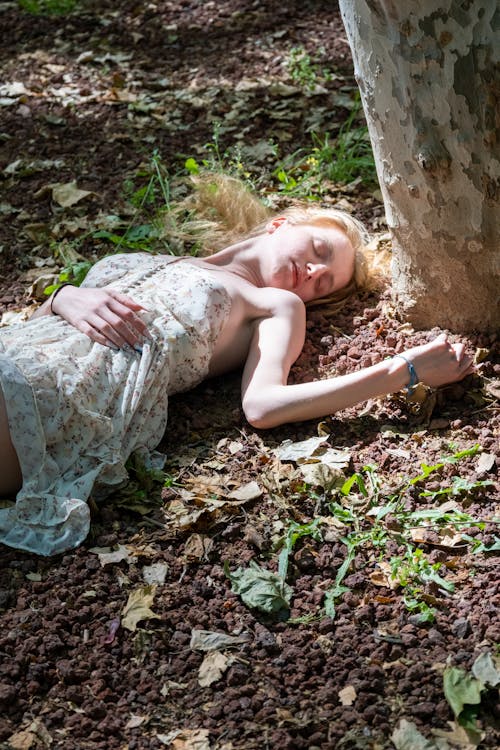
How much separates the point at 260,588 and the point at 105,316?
4.64 ft

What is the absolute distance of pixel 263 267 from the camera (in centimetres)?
430

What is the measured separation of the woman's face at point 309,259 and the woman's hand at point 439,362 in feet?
2.53

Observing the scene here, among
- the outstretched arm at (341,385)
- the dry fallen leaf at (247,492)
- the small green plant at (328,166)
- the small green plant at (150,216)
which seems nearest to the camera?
the dry fallen leaf at (247,492)

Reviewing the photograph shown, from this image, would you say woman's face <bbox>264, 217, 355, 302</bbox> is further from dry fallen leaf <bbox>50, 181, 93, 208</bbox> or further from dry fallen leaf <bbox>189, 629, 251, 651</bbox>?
dry fallen leaf <bbox>189, 629, 251, 651</bbox>

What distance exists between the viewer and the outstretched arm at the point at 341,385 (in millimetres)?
3643

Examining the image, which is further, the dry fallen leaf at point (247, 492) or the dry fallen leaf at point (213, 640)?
the dry fallen leaf at point (247, 492)

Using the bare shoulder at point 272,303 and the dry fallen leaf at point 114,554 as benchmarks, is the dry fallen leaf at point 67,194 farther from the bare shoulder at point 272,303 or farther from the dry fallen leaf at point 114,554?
the dry fallen leaf at point 114,554

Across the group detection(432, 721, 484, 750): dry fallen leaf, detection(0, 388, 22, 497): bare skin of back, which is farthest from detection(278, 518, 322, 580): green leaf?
detection(0, 388, 22, 497): bare skin of back

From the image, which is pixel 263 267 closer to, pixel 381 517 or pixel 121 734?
pixel 381 517

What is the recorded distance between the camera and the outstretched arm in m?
3.64

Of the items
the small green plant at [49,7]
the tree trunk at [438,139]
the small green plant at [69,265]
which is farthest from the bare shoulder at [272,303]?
the small green plant at [49,7]

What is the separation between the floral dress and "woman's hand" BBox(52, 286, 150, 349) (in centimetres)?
4

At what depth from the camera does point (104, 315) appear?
12.4ft

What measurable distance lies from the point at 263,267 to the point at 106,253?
1203 millimetres
